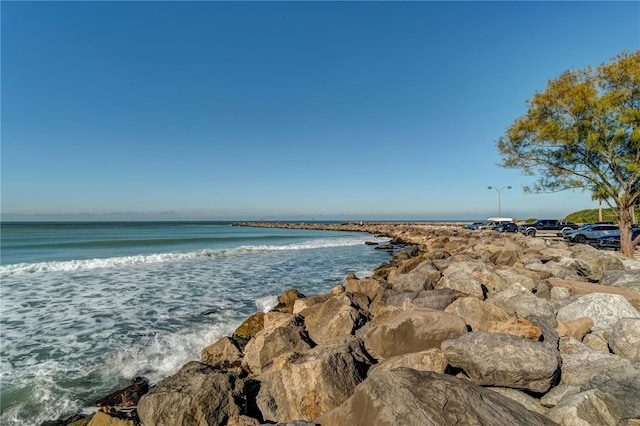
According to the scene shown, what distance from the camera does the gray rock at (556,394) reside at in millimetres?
4141

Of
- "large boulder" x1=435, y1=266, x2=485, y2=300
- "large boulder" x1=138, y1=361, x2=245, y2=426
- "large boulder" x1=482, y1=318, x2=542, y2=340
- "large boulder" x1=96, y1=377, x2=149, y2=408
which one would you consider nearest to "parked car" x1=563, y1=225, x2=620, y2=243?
"large boulder" x1=435, y1=266, x2=485, y2=300

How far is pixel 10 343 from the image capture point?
8555 mm

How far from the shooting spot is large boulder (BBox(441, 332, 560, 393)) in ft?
13.8

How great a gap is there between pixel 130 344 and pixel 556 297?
1073 cm

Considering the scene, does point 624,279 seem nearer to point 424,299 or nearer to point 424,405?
point 424,299

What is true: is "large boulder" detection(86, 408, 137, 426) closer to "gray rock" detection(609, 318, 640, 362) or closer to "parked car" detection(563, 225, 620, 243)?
"gray rock" detection(609, 318, 640, 362)

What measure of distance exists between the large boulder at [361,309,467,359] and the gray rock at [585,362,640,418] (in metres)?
1.68

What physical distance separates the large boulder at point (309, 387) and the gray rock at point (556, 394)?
2359mm

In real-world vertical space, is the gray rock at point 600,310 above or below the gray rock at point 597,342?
above

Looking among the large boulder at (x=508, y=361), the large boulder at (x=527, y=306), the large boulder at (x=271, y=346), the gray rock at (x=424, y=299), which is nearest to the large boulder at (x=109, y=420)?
the large boulder at (x=271, y=346)

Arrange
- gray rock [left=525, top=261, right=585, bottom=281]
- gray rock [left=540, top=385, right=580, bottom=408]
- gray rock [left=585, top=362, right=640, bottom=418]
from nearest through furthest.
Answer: gray rock [left=585, top=362, right=640, bottom=418] → gray rock [left=540, top=385, right=580, bottom=408] → gray rock [left=525, top=261, right=585, bottom=281]

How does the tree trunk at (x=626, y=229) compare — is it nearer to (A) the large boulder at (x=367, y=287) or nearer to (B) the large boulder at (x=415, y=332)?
(A) the large boulder at (x=367, y=287)

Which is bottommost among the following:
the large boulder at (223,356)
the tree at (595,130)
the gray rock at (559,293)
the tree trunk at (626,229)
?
the large boulder at (223,356)

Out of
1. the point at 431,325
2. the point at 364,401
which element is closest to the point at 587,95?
the point at 431,325
